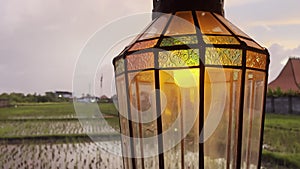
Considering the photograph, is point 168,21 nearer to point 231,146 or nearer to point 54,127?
point 231,146

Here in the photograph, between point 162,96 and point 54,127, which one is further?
point 54,127

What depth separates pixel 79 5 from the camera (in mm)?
875

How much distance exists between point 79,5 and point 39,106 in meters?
0.45

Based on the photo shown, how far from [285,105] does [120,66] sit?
2.93 feet

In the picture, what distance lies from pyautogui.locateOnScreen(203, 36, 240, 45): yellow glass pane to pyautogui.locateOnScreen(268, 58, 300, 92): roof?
66 centimetres

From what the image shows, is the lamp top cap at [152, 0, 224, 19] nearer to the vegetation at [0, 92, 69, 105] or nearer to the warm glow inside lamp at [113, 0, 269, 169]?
the warm glow inside lamp at [113, 0, 269, 169]

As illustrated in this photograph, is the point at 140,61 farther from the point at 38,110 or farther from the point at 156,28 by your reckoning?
the point at 38,110

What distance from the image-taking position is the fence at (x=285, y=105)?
106 centimetres

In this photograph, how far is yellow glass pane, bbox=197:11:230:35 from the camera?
43 centimetres

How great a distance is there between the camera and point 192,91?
0.43 meters

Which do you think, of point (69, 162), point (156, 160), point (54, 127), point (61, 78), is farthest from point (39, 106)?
point (156, 160)

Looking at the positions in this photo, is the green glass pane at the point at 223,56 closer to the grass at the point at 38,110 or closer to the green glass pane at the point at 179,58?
the green glass pane at the point at 179,58

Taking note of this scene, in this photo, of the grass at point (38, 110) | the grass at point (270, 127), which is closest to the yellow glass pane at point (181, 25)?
the grass at point (38, 110)

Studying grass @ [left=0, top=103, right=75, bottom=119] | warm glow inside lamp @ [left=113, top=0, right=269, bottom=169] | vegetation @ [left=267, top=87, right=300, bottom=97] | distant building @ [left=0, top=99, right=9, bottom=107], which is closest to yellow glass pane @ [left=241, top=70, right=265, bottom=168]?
warm glow inside lamp @ [left=113, top=0, right=269, bottom=169]
